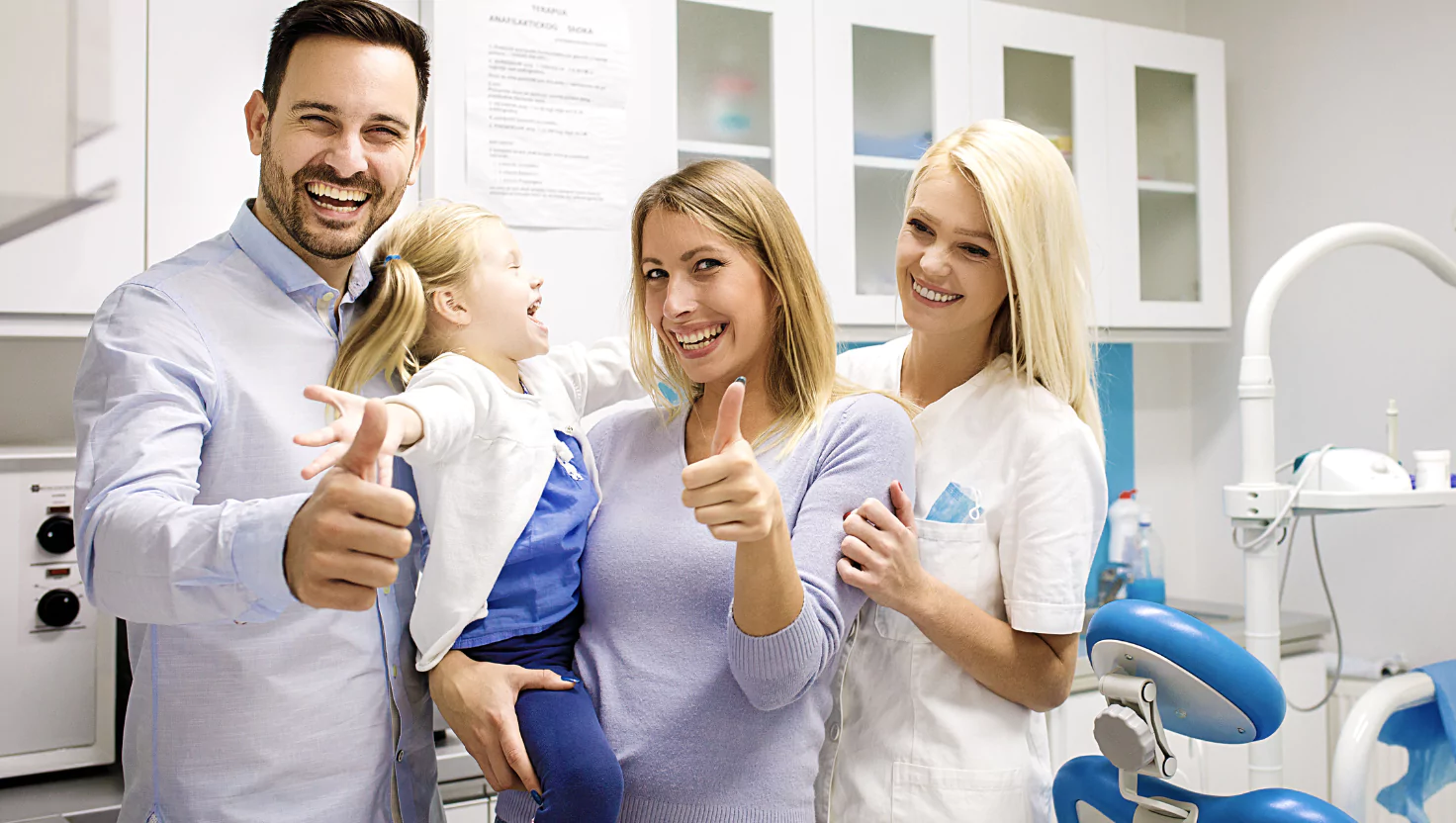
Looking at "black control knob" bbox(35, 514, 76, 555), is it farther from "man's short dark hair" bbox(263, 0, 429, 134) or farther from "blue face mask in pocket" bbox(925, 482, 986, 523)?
"blue face mask in pocket" bbox(925, 482, 986, 523)

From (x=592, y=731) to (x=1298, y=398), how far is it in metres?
2.44

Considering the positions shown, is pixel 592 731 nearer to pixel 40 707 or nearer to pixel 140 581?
pixel 140 581

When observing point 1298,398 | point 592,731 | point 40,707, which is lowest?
point 40,707

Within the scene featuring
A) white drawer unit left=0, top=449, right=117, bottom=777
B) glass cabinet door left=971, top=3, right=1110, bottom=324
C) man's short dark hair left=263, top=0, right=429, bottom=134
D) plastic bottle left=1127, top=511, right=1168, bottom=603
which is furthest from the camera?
plastic bottle left=1127, top=511, right=1168, bottom=603

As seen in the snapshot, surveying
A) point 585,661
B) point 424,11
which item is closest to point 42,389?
point 424,11

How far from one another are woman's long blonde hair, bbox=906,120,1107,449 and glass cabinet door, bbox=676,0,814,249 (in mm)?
928

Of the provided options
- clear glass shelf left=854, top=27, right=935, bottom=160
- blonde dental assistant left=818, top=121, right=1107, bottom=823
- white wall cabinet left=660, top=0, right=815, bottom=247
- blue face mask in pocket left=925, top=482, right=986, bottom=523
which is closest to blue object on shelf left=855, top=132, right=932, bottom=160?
clear glass shelf left=854, top=27, right=935, bottom=160

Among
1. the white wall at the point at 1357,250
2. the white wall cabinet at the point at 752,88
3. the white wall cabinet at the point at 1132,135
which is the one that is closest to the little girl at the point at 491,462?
the white wall cabinet at the point at 752,88

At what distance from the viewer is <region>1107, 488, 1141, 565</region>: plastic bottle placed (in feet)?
9.61

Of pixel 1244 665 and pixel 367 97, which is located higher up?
pixel 367 97

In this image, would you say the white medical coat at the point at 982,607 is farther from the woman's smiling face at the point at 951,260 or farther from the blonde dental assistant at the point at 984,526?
the woman's smiling face at the point at 951,260

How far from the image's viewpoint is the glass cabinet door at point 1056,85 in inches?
100

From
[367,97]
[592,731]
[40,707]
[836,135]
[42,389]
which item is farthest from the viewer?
[836,135]

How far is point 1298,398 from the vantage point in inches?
113
